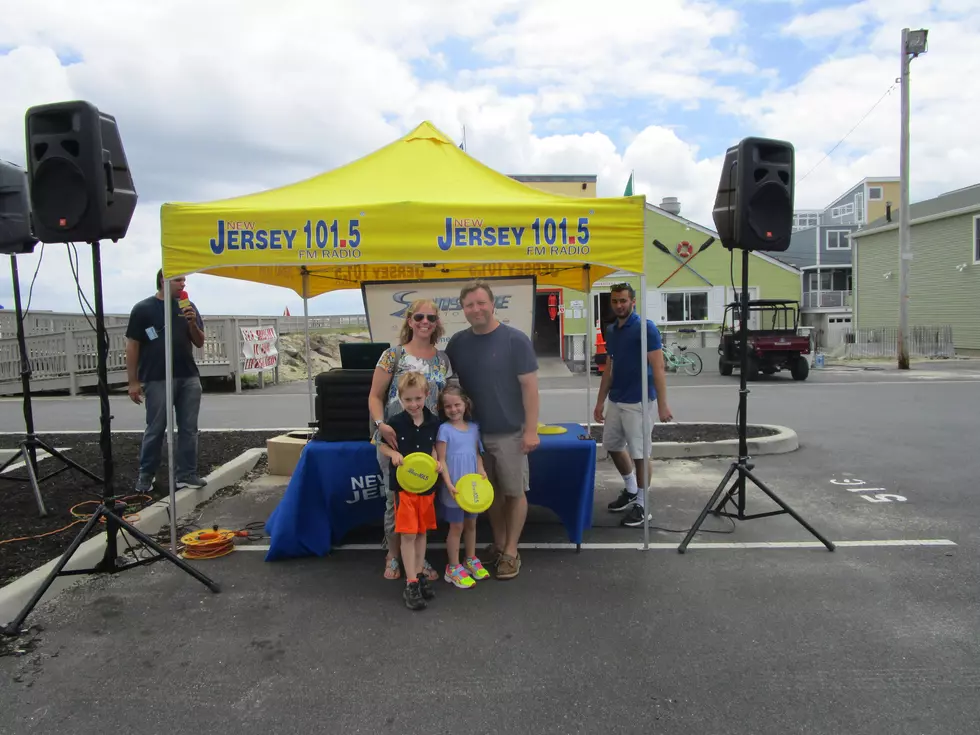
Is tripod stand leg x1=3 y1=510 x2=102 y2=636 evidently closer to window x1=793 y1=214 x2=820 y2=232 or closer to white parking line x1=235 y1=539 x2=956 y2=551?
white parking line x1=235 y1=539 x2=956 y2=551

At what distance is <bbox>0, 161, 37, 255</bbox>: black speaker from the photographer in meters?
5.36

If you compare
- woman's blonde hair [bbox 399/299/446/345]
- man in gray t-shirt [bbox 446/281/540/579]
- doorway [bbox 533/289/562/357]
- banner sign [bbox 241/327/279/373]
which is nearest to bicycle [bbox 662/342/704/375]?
doorway [bbox 533/289/562/357]

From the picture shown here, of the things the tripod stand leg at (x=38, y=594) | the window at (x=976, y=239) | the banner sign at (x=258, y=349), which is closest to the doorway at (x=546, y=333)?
the banner sign at (x=258, y=349)

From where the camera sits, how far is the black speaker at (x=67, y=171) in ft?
12.3

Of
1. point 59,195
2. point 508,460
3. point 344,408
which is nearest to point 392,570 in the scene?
point 508,460

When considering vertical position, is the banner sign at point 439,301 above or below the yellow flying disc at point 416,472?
above

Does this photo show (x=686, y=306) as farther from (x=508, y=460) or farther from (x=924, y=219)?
(x=508, y=460)

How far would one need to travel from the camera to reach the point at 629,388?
202 inches

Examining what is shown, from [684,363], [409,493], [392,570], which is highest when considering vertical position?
[684,363]

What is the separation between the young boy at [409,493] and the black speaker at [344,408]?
0.85 m

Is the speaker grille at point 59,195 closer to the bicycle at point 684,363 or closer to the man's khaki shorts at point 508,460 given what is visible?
the man's khaki shorts at point 508,460

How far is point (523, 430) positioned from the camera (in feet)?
13.7

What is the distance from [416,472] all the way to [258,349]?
13.8 m

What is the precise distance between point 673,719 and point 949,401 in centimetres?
1195
